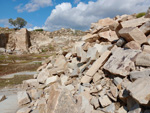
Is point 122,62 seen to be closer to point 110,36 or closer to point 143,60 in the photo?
point 143,60

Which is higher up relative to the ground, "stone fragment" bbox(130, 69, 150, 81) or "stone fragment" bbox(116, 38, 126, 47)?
"stone fragment" bbox(116, 38, 126, 47)

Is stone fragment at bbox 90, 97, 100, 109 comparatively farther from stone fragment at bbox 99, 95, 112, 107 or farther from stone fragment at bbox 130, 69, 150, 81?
stone fragment at bbox 130, 69, 150, 81

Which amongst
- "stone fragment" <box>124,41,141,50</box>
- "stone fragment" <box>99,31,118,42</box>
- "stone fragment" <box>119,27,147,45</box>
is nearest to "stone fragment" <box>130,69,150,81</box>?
"stone fragment" <box>124,41,141,50</box>

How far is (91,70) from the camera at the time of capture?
4.19 metres

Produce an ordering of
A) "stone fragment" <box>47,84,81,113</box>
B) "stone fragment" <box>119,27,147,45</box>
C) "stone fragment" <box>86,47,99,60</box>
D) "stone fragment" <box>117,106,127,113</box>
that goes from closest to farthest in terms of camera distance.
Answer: "stone fragment" <box>117,106,127,113</box>
"stone fragment" <box>47,84,81,113</box>
"stone fragment" <box>119,27,147,45</box>
"stone fragment" <box>86,47,99,60</box>

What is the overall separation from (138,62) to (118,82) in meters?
0.75

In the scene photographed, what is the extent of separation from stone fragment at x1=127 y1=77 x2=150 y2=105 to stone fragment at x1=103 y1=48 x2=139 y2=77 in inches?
29.4

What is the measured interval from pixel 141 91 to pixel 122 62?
136 centimetres

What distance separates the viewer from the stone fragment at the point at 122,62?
3.23 meters

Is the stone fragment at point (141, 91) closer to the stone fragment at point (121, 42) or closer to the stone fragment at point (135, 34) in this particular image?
the stone fragment at point (135, 34)

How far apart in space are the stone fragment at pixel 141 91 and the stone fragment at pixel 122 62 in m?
0.75

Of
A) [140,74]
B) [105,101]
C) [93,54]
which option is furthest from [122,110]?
[93,54]

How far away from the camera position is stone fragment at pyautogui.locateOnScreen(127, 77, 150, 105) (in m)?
2.10

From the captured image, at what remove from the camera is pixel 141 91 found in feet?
7.30
